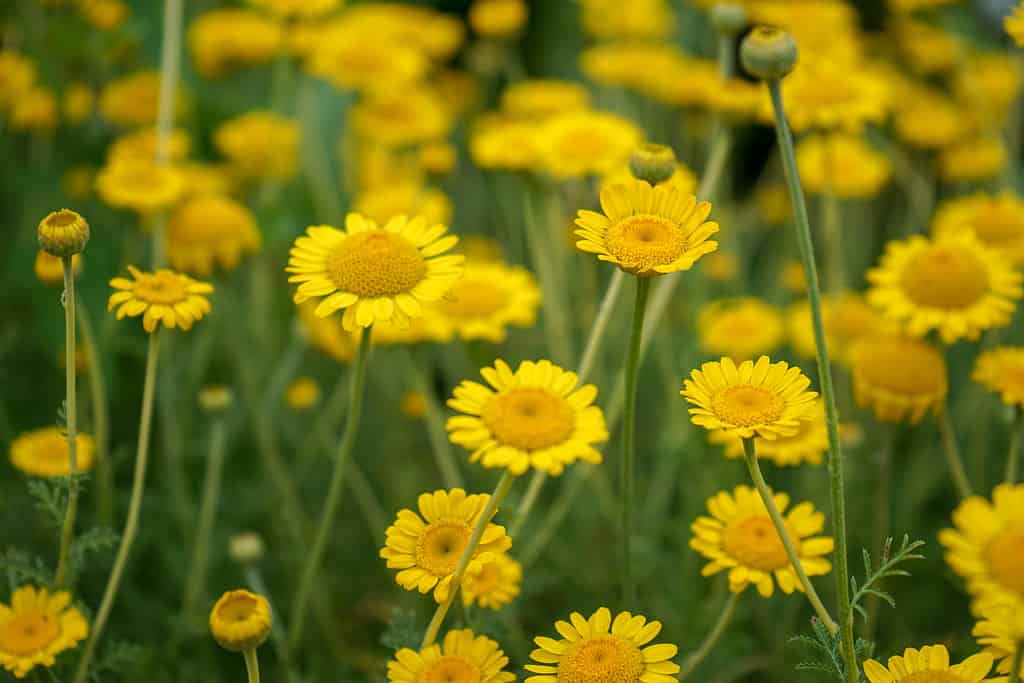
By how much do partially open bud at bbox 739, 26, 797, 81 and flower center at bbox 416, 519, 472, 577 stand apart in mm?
581

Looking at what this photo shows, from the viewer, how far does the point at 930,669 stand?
1.15 meters

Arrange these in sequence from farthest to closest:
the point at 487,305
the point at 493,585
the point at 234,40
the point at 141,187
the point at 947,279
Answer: the point at 234,40, the point at 141,187, the point at 487,305, the point at 947,279, the point at 493,585

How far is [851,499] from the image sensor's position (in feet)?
6.68

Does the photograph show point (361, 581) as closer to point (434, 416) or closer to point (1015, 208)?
point (434, 416)

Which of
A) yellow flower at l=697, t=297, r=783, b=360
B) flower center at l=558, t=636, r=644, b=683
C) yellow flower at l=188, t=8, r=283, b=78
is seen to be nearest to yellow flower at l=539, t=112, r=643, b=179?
yellow flower at l=697, t=297, r=783, b=360

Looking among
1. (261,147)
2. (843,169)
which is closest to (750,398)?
(843,169)

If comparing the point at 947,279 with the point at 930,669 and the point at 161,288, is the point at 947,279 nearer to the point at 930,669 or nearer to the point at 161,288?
the point at 930,669

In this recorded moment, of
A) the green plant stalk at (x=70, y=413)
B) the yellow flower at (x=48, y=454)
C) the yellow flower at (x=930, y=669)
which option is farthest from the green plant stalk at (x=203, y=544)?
the yellow flower at (x=930, y=669)

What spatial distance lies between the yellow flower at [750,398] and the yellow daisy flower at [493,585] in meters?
0.32

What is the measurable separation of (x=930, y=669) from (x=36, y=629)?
101cm

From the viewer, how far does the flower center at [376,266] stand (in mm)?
1270

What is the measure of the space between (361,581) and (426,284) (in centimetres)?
96

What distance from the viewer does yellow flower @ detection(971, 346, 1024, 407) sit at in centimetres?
147

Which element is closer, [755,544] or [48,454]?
[755,544]
